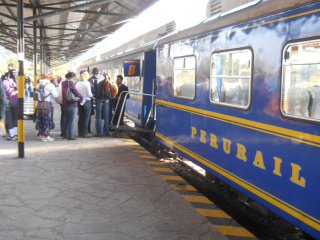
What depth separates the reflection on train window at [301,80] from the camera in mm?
3186

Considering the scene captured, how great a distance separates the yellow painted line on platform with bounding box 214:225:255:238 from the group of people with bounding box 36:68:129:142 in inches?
217

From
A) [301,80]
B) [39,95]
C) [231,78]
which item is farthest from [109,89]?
[301,80]

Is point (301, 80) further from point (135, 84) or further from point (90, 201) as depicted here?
point (135, 84)

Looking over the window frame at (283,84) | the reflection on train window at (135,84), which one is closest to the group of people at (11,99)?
the reflection on train window at (135,84)

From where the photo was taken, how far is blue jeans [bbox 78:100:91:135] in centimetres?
969

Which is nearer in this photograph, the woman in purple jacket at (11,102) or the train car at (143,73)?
the woman in purple jacket at (11,102)

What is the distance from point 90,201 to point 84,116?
517 centimetres

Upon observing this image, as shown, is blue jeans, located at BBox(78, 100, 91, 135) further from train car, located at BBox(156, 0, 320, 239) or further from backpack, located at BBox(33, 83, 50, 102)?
train car, located at BBox(156, 0, 320, 239)

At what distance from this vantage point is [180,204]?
16.1 ft

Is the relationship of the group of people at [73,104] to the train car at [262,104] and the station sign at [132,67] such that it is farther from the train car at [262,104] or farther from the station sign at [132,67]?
the train car at [262,104]

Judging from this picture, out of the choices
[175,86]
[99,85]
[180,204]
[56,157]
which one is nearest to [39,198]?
[180,204]

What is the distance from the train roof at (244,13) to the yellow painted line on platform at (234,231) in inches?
94.9

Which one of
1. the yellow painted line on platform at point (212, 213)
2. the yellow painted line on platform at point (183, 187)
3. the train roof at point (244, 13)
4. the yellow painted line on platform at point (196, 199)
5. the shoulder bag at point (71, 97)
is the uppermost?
the train roof at point (244, 13)

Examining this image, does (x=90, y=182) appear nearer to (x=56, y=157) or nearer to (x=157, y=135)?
(x=56, y=157)
